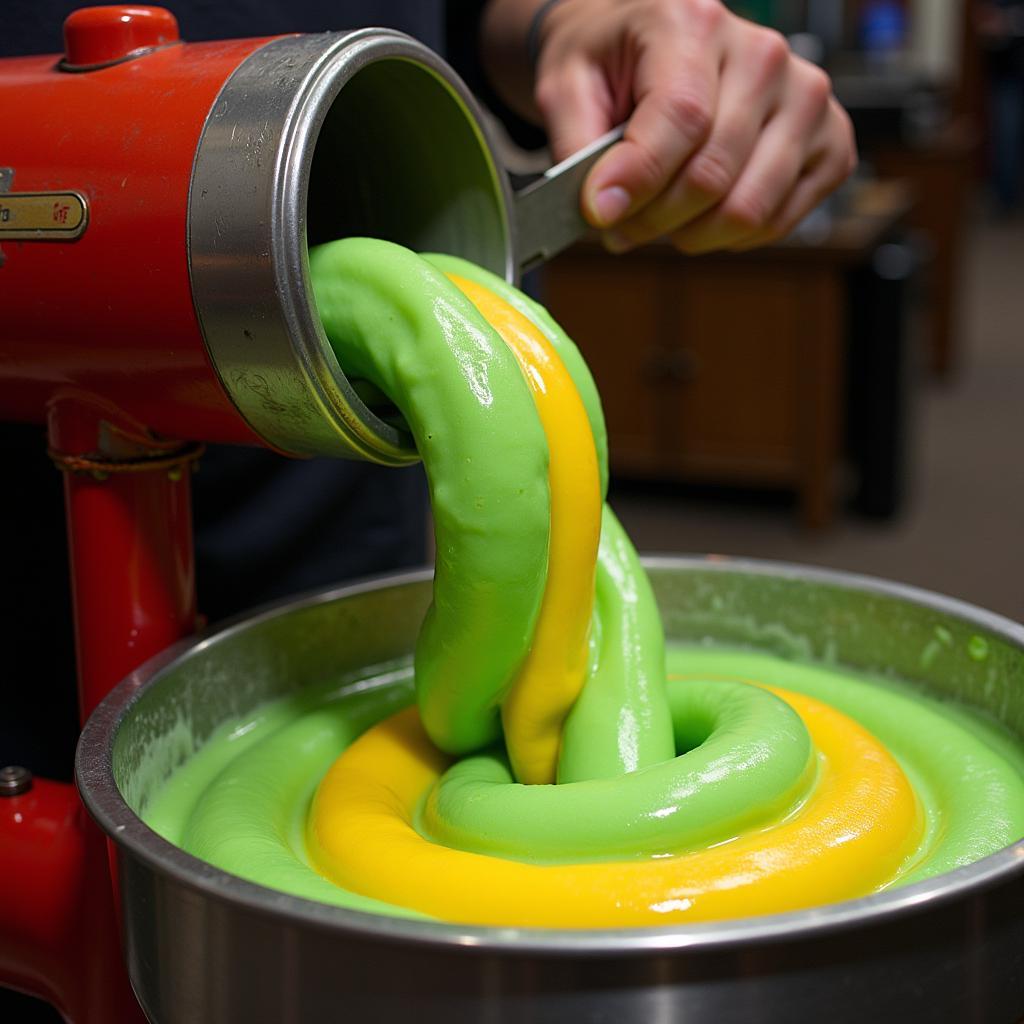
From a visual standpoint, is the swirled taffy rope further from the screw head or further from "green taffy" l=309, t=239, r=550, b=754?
the screw head

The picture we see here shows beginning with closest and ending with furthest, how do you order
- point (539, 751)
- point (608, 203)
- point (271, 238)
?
point (271, 238)
point (539, 751)
point (608, 203)

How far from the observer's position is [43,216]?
A: 57 cm

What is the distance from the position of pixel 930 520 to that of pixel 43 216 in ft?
9.49

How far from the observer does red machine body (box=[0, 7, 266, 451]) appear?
548mm

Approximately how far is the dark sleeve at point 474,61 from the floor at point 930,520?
159 centimetres

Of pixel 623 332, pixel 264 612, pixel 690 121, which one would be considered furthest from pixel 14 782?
pixel 623 332

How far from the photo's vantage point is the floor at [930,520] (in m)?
2.89

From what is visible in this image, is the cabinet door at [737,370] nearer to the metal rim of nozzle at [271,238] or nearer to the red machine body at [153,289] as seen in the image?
the red machine body at [153,289]

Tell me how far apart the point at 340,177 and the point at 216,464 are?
0.27 m

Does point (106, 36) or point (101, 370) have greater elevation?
point (106, 36)

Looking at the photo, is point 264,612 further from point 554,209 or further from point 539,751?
point 554,209

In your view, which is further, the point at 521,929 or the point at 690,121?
the point at 690,121

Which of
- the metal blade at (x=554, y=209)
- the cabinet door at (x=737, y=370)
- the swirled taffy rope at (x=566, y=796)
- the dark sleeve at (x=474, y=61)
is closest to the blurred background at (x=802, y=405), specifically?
the cabinet door at (x=737, y=370)

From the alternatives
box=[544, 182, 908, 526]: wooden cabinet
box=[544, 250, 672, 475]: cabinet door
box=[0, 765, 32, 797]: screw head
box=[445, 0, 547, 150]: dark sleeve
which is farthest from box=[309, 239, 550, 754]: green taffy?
box=[544, 250, 672, 475]: cabinet door
